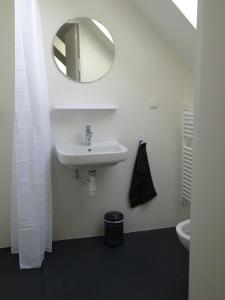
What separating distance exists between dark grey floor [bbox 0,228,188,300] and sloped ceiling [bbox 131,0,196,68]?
5.93 ft

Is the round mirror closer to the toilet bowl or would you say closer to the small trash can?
the small trash can

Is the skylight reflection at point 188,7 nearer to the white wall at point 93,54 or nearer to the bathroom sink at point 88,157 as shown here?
the white wall at point 93,54

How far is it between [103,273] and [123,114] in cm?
143

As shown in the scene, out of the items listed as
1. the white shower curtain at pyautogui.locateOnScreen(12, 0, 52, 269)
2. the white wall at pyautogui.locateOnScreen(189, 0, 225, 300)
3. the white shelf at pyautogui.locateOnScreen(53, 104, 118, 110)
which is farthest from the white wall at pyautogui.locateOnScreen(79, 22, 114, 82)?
the white wall at pyautogui.locateOnScreen(189, 0, 225, 300)

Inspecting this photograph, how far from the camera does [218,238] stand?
1092 millimetres

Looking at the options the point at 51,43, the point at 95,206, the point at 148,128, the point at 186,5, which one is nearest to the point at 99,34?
the point at 51,43

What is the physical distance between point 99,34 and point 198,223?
2.03 metres

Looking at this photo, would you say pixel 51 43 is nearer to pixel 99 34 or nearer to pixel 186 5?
pixel 99 34

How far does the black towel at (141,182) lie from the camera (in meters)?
2.93

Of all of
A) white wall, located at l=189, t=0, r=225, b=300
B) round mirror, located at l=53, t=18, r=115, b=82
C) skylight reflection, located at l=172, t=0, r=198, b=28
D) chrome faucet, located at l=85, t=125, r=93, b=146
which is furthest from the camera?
chrome faucet, located at l=85, t=125, r=93, b=146

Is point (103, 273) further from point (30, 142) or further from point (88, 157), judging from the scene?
point (30, 142)

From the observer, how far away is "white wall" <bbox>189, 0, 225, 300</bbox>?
105cm

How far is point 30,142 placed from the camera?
2.39m

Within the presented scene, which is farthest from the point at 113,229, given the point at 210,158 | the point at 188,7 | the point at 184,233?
the point at 188,7
